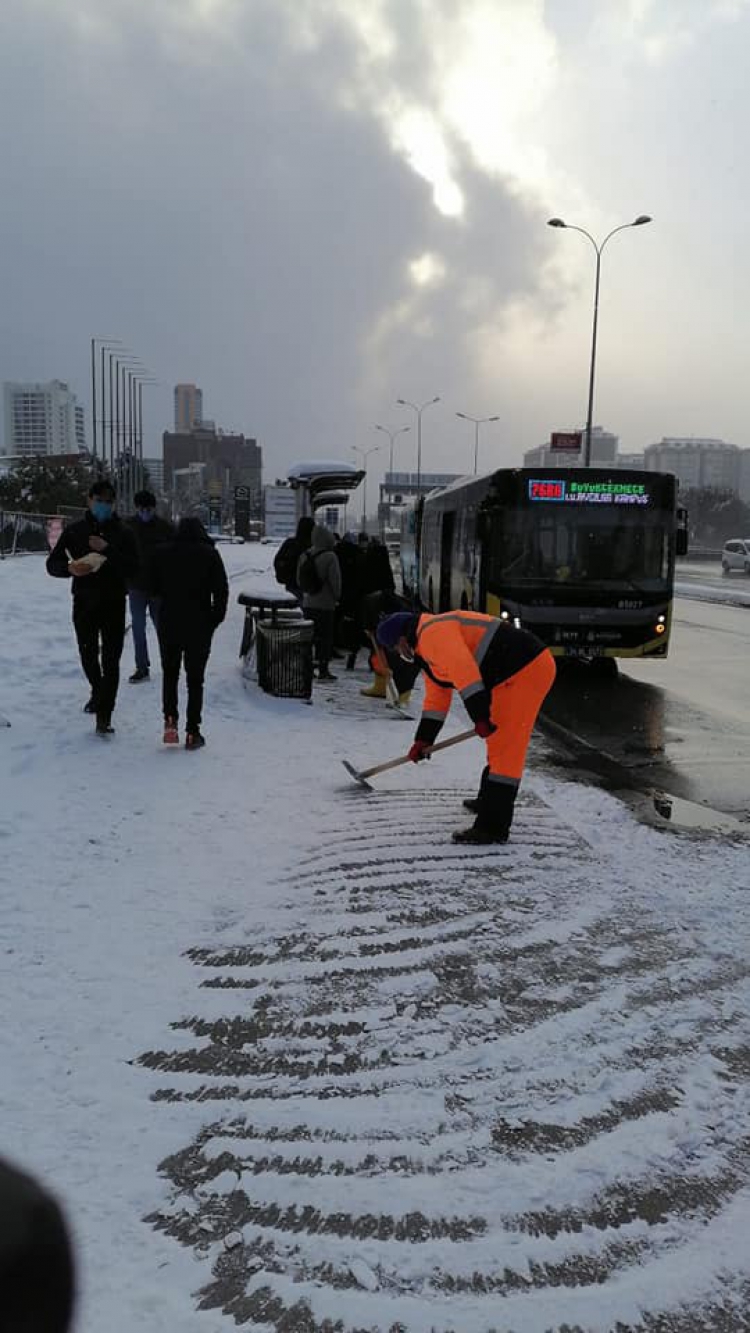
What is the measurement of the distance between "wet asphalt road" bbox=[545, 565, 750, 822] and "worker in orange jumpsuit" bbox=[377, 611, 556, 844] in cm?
189

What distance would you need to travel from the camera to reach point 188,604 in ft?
22.6

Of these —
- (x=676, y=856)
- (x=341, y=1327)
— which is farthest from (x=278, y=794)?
(x=341, y=1327)

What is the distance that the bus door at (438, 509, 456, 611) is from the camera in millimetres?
15109

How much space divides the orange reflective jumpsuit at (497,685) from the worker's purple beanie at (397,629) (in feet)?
0.32

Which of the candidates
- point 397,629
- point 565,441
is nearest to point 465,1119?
point 397,629

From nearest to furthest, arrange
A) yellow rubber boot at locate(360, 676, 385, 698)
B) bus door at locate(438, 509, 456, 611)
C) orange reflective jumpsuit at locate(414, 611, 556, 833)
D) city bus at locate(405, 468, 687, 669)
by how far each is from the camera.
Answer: orange reflective jumpsuit at locate(414, 611, 556, 833), yellow rubber boot at locate(360, 676, 385, 698), city bus at locate(405, 468, 687, 669), bus door at locate(438, 509, 456, 611)

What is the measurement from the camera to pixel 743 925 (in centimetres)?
416

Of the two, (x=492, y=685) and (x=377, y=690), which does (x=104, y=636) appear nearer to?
(x=492, y=685)

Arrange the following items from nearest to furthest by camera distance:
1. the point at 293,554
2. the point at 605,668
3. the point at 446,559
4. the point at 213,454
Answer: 1. the point at 293,554
2. the point at 605,668
3. the point at 446,559
4. the point at 213,454

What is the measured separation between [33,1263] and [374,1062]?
1884mm

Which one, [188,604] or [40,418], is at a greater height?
[40,418]

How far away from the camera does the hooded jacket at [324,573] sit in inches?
389

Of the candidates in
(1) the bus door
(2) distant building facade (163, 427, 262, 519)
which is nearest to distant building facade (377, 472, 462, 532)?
(2) distant building facade (163, 427, 262, 519)

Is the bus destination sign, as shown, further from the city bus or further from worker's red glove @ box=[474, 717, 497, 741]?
worker's red glove @ box=[474, 717, 497, 741]
